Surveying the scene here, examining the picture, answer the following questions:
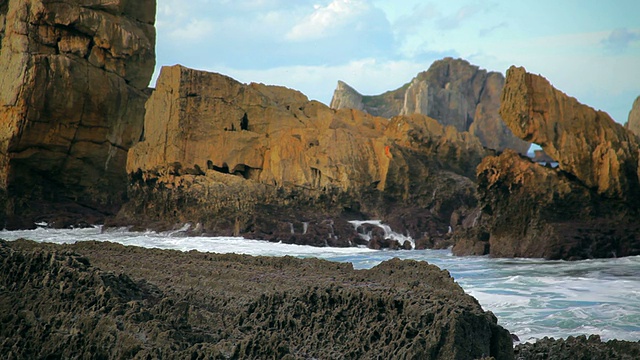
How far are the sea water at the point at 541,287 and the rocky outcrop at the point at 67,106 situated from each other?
25.8 feet

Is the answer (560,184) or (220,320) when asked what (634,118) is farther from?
(220,320)

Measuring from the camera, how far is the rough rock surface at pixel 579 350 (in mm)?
6199

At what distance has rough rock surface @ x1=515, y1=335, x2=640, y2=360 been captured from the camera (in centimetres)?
620

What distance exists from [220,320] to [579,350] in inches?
111

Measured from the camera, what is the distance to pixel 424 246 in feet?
68.6

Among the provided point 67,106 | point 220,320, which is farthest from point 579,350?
point 67,106

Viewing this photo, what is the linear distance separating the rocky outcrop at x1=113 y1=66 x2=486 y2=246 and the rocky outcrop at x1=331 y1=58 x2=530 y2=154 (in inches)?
1496

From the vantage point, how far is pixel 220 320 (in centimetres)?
647

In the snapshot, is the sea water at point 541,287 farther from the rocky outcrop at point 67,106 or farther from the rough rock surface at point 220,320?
the rocky outcrop at point 67,106

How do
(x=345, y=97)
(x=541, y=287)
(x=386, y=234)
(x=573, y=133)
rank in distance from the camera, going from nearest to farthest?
(x=541, y=287)
(x=573, y=133)
(x=386, y=234)
(x=345, y=97)

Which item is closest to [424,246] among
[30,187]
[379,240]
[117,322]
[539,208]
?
[379,240]

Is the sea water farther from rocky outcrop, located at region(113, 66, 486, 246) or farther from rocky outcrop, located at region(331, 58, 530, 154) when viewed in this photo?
rocky outcrop, located at region(331, 58, 530, 154)

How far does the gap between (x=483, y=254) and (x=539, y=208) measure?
72.0 inches

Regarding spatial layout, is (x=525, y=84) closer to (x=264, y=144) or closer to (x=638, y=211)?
(x=638, y=211)
